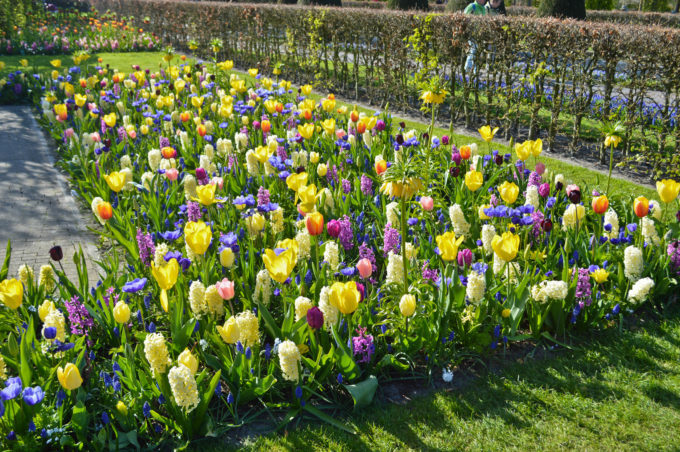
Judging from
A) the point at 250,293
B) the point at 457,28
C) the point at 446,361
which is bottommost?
the point at 446,361

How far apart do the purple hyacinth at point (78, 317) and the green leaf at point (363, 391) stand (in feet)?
4.69

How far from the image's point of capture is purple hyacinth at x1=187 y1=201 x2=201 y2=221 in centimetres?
392

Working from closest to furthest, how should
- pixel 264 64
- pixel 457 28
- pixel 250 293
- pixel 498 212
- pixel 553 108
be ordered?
pixel 250 293 → pixel 498 212 → pixel 553 108 → pixel 457 28 → pixel 264 64

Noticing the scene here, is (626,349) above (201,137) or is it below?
below

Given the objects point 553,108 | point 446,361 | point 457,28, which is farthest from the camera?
point 457,28

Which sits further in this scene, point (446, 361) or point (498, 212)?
point (498, 212)

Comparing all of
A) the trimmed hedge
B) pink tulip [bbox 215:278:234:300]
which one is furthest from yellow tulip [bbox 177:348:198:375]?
the trimmed hedge

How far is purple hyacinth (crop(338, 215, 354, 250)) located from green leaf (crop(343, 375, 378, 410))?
109 centimetres

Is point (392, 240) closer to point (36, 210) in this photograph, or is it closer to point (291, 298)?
point (291, 298)

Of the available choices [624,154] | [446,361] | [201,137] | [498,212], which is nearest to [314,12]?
[201,137]

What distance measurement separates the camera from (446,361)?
295 centimetres

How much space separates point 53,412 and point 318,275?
1.41 m

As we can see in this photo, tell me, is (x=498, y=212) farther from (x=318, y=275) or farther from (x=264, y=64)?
(x=264, y=64)

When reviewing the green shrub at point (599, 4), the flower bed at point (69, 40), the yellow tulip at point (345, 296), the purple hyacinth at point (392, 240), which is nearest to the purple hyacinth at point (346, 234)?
the purple hyacinth at point (392, 240)
